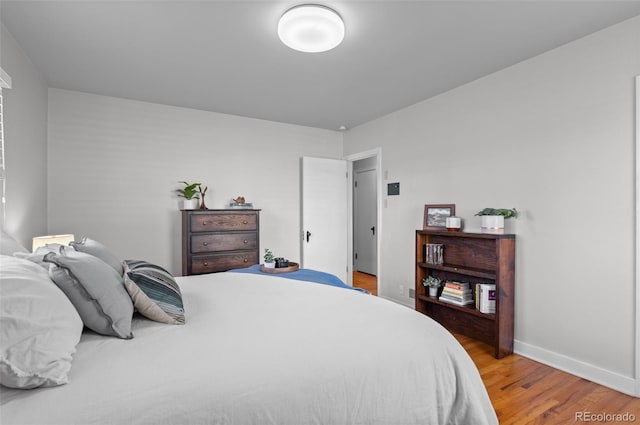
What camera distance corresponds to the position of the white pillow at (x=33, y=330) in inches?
32.6

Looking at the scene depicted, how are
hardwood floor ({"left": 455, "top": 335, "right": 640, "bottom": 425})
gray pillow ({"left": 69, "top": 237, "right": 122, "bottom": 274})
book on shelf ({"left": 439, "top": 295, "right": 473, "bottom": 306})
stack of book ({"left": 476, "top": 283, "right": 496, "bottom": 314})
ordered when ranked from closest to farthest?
gray pillow ({"left": 69, "top": 237, "right": 122, "bottom": 274}) < hardwood floor ({"left": 455, "top": 335, "right": 640, "bottom": 425}) < stack of book ({"left": 476, "top": 283, "right": 496, "bottom": 314}) < book on shelf ({"left": 439, "top": 295, "right": 473, "bottom": 306})

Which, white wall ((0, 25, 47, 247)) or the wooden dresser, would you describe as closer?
white wall ((0, 25, 47, 247))

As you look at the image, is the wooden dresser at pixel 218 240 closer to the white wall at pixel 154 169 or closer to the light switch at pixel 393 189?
the white wall at pixel 154 169

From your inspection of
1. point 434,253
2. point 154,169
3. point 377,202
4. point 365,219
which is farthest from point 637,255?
point 365,219

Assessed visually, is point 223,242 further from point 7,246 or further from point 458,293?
point 458,293

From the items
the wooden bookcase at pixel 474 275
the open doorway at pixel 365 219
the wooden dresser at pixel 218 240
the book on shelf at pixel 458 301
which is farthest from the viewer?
the open doorway at pixel 365 219

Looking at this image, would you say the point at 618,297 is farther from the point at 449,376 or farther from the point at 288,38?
the point at 288,38

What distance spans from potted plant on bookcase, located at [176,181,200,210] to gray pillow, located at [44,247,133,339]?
8.73ft

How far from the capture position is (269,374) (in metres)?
0.99

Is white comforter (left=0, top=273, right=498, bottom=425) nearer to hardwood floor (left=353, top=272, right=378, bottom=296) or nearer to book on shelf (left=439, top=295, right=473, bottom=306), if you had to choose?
book on shelf (left=439, top=295, right=473, bottom=306)

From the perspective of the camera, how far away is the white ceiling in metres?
2.10

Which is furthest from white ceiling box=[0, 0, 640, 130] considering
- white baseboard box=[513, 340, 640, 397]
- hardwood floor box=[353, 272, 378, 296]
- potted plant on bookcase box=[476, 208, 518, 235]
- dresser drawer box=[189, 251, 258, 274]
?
hardwood floor box=[353, 272, 378, 296]

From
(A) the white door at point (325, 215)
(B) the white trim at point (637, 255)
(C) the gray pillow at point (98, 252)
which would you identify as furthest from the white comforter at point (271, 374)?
(A) the white door at point (325, 215)

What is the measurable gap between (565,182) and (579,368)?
4.65 ft
